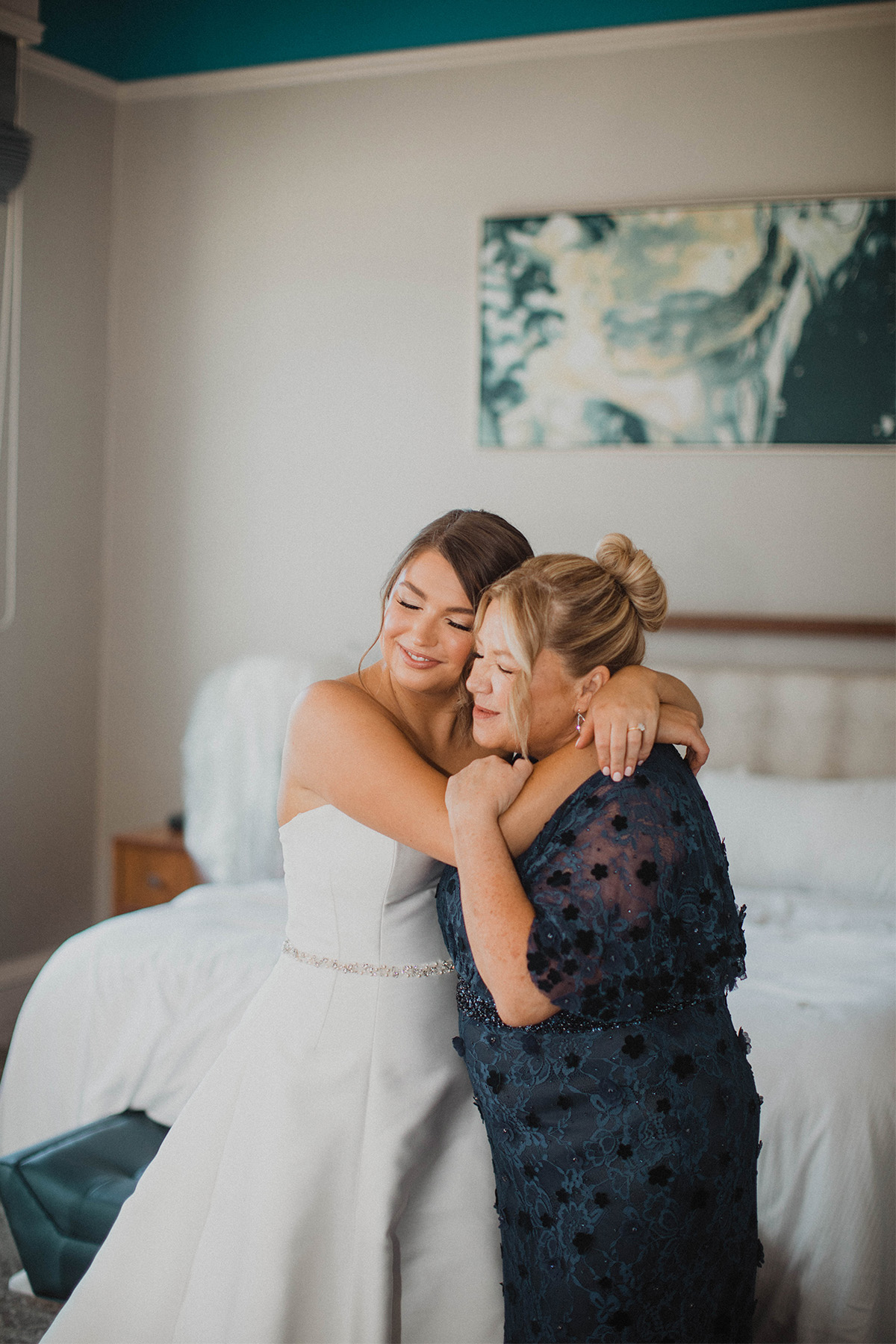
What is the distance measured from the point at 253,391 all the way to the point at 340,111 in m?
1.01

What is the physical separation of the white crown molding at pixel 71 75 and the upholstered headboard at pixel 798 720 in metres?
2.94

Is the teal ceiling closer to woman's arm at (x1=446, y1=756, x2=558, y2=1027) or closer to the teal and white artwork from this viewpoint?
the teal and white artwork

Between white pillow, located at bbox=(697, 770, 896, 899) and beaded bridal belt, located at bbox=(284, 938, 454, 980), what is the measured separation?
5.42 feet

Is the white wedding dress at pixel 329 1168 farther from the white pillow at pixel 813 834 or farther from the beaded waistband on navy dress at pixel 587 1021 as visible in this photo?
the white pillow at pixel 813 834

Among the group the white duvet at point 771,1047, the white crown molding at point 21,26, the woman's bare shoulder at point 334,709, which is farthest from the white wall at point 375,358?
the woman's bare shoulder at point 334,709

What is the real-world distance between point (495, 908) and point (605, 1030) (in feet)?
0.60

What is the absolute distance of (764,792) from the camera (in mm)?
3143

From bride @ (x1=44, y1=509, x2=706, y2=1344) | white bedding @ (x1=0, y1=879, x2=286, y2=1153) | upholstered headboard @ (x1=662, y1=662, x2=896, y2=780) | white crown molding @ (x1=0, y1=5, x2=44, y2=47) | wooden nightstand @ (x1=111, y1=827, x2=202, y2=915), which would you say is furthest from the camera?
wooden nightstand @ (x1=111, y1=827, x2=202, y2=915)

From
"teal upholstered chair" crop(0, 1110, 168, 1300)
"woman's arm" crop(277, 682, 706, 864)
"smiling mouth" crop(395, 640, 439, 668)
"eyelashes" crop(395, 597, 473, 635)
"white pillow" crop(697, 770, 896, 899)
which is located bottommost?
"teal upholstered chair" crop(0, 1110, 168, 1300)

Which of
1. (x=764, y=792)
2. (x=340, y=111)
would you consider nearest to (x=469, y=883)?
(x=764, y=792)

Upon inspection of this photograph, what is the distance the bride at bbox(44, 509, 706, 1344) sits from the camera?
144 centimetres

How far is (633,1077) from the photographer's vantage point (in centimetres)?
124

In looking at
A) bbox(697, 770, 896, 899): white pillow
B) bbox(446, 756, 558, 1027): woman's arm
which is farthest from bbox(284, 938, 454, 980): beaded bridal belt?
bbox(697, 770, 896, 899): white pillow

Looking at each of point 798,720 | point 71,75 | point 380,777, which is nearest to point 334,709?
point 380,777
